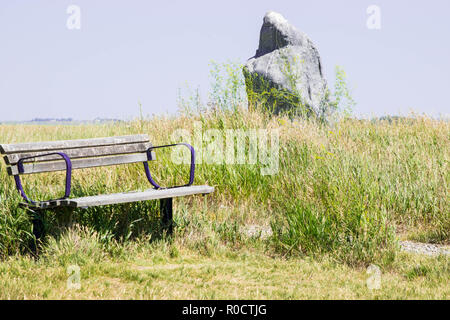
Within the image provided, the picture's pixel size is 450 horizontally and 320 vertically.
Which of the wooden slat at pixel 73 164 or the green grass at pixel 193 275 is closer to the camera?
the green grass at pixel 193 275

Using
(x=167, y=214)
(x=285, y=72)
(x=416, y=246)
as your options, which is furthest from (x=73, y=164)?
(x=285, y=72)

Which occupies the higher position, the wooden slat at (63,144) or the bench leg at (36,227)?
the wooden slat at (63,144)

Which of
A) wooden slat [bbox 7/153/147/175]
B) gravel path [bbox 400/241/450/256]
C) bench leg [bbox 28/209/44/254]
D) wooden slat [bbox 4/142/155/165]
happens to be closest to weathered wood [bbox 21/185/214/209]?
bench leg [bbox 28/209/44/254]

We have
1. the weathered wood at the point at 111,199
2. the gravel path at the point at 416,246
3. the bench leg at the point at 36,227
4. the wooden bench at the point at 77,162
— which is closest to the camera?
the weathered wood at the point at 111,199

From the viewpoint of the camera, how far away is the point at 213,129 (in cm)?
776

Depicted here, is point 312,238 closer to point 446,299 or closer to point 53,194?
point 446,299

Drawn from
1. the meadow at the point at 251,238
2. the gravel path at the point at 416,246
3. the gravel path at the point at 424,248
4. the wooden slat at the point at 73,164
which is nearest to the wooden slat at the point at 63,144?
the wooden slat at the point at 73,164

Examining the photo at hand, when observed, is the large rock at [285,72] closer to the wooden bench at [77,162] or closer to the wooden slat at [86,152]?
the wooden slat at [86,152]

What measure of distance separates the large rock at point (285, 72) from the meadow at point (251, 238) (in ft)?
13.5

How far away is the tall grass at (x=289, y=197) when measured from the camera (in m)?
4.82

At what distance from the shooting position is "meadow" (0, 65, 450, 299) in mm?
4039

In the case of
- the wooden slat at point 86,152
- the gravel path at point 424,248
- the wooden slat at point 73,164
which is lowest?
the gravel path at point 424,248

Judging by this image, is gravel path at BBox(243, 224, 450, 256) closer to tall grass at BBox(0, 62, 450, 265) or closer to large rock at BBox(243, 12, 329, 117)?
tall grass at BBox(0, 62, 450, 265)
